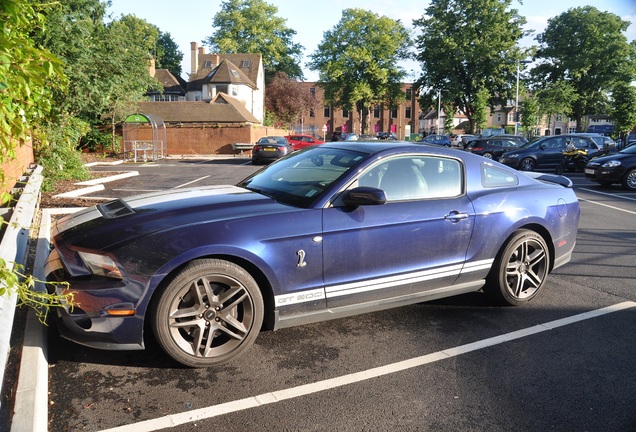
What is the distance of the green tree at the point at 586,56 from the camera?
180 feet

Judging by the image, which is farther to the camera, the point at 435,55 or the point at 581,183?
the point at 435,55

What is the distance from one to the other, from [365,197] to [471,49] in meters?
52.3

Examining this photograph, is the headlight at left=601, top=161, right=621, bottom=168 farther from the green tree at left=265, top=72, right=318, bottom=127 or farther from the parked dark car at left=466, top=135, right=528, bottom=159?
the green tree at left=265, top=72, right=318, bottom=127

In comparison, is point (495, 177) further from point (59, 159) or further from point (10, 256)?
point (59, 159)

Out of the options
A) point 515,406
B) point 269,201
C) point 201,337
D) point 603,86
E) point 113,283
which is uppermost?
point 603,86

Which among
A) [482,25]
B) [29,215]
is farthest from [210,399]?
[482,25]

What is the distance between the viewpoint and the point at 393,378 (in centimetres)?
348

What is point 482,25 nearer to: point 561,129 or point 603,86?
point 603,86

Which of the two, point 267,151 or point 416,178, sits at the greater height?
point 416,178

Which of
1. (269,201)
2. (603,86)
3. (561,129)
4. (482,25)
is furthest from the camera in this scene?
(561,129)

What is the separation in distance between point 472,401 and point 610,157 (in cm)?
1606

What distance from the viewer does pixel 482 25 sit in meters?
51.2

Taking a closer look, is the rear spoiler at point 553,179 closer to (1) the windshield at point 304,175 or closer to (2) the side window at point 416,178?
(2) the side window at point 416,178

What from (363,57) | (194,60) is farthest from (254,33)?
(363,57)
